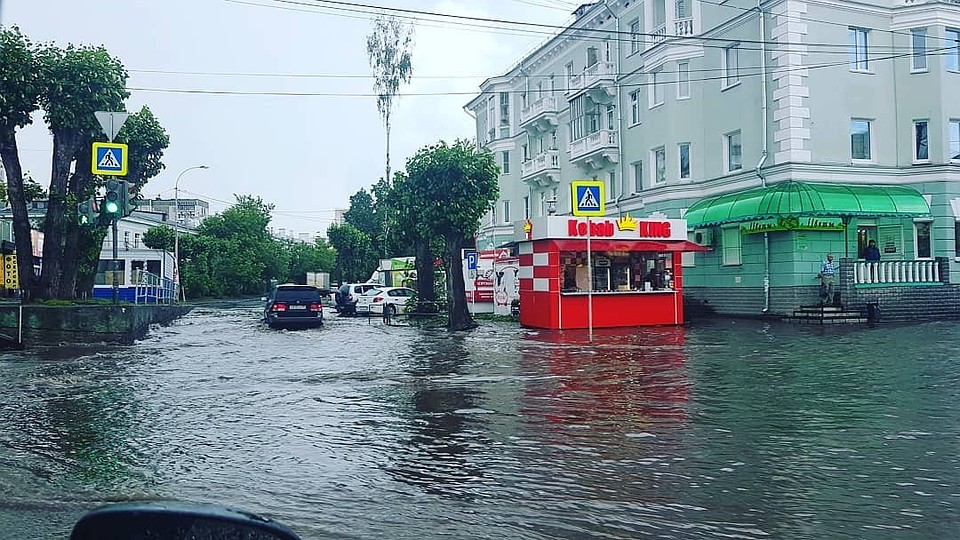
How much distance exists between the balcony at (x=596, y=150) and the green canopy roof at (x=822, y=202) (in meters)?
9.98

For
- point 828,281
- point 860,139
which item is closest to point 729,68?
point 860,139

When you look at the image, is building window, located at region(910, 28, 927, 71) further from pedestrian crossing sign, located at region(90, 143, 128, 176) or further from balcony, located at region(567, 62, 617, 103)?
pedestrian crossing sign, located at region(90, 143, 128, 176)

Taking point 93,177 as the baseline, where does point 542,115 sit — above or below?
above

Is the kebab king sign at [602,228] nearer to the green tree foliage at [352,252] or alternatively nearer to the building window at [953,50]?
the building window at [953,50]

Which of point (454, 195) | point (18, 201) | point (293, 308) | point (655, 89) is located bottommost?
point (293, 308)

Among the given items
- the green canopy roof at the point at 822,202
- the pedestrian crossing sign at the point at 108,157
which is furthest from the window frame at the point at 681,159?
the pedestrian crossing sign at the point at 108,157

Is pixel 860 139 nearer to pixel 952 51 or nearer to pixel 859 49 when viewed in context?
pixel 859 49

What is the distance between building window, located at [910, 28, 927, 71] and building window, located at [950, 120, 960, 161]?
236 centimetres

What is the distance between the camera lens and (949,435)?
8711 millimetres

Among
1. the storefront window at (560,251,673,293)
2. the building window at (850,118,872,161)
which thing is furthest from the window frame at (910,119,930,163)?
the storefront window at (560,251,673,293)

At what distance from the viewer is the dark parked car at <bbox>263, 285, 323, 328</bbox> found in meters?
30.8

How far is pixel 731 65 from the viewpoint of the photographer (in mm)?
32969

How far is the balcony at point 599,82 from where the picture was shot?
131 feet

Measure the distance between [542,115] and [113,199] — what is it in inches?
1295
